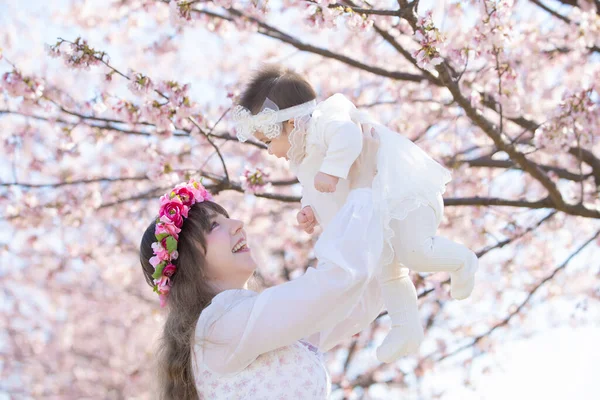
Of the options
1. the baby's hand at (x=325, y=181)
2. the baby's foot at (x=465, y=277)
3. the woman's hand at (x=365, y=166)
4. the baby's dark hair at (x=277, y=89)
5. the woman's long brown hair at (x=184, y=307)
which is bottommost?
the woman's long brown hair at (x=184, y=307)

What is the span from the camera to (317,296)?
7.08 ft

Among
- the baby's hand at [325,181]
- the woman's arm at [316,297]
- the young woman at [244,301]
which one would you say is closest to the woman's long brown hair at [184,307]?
the young woman at [244,301]

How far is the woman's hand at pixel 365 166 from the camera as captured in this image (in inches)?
94.7

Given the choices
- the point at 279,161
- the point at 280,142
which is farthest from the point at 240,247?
the point at 279,161

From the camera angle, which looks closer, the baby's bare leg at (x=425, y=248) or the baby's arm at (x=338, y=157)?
the baby's arm at (x=338, y=157)

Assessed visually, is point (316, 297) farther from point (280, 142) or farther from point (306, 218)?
point (280, 142)

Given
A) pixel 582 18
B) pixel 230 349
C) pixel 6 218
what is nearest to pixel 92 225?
pixel 6 218

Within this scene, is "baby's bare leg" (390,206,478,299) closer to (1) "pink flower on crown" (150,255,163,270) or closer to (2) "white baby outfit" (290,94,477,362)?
(2) "white baby outfit" (290,94,477,362)

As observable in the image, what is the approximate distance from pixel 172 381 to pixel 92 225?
602cm

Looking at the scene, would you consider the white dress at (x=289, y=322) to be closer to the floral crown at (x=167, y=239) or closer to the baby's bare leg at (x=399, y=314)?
the baby's bare leg at (x=399, y=314)

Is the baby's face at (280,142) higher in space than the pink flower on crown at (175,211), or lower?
higher

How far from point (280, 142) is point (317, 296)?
0.57m

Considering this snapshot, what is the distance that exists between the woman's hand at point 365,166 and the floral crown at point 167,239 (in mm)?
575

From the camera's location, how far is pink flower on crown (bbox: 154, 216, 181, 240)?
2.54 metres
